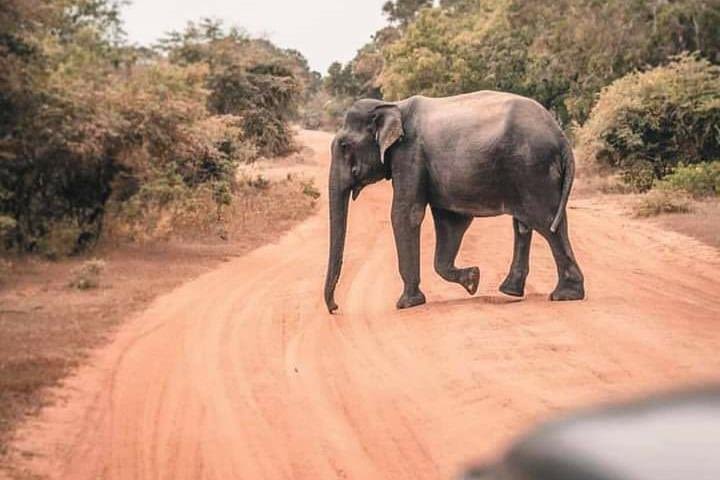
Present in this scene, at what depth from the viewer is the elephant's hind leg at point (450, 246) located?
11.9 m

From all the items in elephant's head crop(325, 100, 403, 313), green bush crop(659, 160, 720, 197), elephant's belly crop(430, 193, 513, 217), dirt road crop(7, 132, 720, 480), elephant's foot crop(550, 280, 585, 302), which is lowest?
dirt road crop(7, 132, 720, 480)

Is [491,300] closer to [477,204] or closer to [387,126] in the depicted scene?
[477,204]

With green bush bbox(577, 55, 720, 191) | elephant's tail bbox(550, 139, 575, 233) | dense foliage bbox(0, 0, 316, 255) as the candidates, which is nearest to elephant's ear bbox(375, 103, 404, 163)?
elephant's tail bbox(550, 139, 575, 233)

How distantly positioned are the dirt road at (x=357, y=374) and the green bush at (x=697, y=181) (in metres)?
→ 10.1

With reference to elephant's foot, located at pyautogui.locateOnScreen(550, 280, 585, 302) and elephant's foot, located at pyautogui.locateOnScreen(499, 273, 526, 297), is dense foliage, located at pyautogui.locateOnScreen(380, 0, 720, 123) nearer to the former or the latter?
elephant's foot, located at pyautogui.locateOnScreen(499, 273, 526, 297)

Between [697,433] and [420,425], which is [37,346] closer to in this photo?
[420,425]

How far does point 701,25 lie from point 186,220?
1783cm

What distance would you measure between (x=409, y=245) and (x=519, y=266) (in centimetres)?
121

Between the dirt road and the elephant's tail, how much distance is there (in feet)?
2.82

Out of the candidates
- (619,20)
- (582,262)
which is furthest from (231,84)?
(582,262)

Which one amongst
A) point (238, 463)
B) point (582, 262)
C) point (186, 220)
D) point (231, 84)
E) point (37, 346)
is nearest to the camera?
point (238, 463)

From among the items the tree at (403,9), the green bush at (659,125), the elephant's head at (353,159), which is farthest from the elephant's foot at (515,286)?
the tree at (403,9)

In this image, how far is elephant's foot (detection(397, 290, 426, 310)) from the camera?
1167 centimetres

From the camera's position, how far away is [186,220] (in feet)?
67.1
